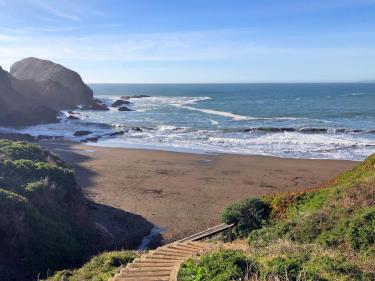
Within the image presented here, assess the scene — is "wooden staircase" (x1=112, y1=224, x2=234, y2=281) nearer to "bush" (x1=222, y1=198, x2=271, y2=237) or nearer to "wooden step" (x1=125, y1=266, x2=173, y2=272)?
"wooden step" (x1=125, y1=266, x2=173, y2=272)

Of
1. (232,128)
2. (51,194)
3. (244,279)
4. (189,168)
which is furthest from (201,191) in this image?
(232,128)

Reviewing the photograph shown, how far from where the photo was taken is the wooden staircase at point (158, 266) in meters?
7.75

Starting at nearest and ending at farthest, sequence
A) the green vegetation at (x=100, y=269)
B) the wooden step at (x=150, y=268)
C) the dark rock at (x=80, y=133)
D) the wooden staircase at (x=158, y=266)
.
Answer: the wooden staircase at (x=158, y=266) → the wooden step at (x=150, y=268) → the green vegetation at (x=100, y=269) → the dark rock at (x=80, y=133)

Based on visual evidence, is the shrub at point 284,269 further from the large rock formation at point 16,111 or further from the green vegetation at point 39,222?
the large rock formation at point 16,111

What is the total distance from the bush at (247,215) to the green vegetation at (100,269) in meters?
3.88

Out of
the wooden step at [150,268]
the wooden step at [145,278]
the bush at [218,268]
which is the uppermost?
the bush at [218,268]

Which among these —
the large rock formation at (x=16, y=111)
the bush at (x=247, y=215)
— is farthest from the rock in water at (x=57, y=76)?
the bush at (x=247, y=215)

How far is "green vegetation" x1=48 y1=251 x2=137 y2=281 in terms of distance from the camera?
30.5 feet

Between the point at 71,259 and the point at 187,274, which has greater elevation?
the point at 187,274

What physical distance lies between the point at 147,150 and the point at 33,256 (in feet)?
73.7

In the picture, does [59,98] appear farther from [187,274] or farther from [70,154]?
[187,274]

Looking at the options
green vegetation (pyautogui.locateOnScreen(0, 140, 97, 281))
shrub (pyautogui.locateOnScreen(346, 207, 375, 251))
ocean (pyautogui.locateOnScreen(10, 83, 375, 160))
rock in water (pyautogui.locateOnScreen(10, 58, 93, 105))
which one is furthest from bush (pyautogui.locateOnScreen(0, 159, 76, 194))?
→ rock in water (pyautogui.locateOnScreen(10, 58, 93, 105))

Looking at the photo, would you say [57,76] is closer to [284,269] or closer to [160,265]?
[160,265]

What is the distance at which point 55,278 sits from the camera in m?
9.72
